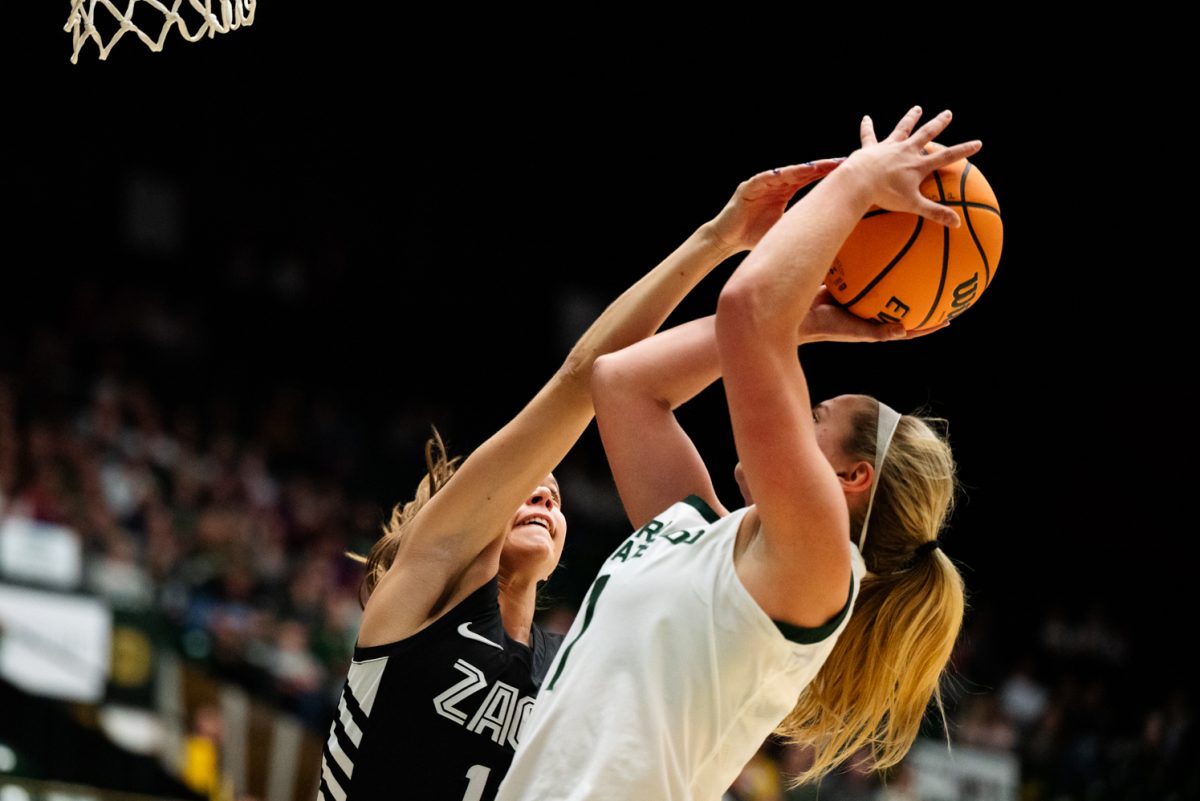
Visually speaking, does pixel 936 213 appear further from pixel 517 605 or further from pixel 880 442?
pixel 517 605

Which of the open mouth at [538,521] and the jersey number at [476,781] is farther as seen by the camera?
the open mouth at [538,521]

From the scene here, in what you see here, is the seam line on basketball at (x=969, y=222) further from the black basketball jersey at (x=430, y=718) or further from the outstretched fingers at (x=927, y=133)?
the black basketball jersey at (x=430, y=718)

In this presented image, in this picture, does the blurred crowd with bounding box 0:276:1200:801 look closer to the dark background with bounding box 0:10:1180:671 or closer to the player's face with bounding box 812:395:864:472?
the dark background with bounding box 0:10:1180:671

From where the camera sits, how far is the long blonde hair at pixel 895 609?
233 cm

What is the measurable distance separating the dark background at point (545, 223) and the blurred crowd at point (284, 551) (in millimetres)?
208

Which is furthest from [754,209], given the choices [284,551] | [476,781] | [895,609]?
[284,551]

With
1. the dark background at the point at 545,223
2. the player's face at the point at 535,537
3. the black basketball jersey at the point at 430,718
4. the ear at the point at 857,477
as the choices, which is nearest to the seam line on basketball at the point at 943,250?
the ear at the point at 857,477

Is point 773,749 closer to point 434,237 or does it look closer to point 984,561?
point 984,561

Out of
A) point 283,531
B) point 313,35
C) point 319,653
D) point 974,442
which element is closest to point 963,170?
point 319,653

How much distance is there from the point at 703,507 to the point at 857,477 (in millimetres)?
259

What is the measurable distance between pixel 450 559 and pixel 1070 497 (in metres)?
12.0

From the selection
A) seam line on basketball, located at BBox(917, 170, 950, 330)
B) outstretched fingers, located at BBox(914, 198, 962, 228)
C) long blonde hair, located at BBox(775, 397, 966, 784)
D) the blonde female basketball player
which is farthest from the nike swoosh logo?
outstretched fingers, located at BBox(914, 198, 962, 228)

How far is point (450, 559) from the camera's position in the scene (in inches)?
104

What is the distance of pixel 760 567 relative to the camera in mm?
2039
